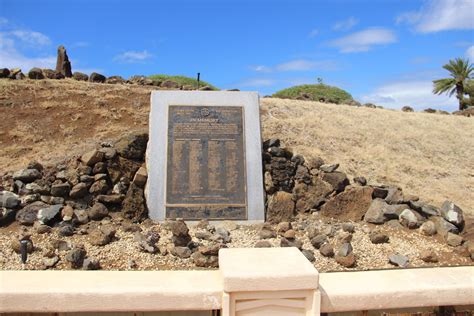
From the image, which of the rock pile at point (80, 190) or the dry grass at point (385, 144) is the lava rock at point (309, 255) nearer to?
the rock pile at point (80, 190)

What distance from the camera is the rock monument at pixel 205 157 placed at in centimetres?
835

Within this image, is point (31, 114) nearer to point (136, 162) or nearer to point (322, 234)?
point (136, 162)

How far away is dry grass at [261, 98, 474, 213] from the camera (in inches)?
492

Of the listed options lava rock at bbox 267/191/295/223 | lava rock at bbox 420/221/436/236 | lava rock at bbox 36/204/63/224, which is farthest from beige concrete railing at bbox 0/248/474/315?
lava rock at bbox 267/191/295/223

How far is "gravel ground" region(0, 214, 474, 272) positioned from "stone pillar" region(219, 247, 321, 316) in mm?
4062

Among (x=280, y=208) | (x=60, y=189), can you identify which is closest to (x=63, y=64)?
(x=60, y=189)

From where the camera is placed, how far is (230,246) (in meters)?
7.27

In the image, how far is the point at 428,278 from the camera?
291 cm

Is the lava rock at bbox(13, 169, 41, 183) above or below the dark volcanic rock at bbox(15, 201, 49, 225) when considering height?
above

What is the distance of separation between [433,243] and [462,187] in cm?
625

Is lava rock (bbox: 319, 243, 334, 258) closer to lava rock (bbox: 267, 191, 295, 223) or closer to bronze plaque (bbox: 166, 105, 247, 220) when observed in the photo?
lava rock (bbox: 267, 191, 295, 223)

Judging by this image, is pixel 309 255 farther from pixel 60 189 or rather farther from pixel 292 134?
pixel 292 134

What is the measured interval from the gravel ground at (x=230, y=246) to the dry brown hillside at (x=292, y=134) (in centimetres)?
368

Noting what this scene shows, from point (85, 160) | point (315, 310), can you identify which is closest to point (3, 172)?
point (85, 160)
